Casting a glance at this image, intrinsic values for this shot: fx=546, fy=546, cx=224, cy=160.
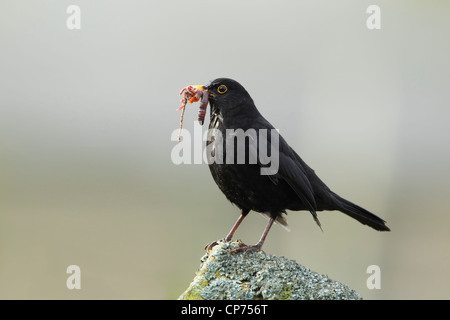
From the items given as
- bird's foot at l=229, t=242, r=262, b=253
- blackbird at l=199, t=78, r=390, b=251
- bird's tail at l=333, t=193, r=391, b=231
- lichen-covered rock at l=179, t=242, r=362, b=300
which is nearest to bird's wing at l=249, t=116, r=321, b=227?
blackbird at l=199, t=78, r=390, b=251

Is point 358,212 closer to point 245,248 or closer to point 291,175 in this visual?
point 291,175

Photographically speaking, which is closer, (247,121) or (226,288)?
(226,288)

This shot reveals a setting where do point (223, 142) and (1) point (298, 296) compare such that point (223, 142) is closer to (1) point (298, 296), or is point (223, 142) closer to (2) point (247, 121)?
(2) point (247, 121)

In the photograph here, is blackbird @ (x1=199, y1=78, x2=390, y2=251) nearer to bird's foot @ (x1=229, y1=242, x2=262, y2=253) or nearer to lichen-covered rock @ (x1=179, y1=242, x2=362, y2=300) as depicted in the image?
bird's foot @ (x1=229, y1=242, x2=262, y2=253)

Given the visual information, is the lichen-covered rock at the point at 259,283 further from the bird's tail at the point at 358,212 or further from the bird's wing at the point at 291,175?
the bird's tail at the point at 358,212

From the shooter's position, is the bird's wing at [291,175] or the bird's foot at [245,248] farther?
the bird's wing at [291,175]

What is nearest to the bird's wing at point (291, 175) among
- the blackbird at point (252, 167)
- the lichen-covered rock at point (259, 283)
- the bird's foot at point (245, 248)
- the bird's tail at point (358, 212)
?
the blackbird at point (252, 167)
